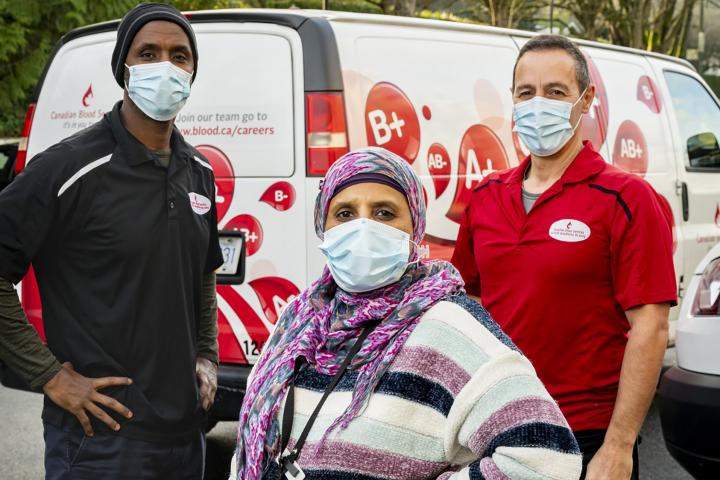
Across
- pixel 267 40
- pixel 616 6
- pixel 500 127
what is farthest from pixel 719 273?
pixel 616 6

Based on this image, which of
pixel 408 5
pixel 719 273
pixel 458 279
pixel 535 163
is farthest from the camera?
pixel 408 5

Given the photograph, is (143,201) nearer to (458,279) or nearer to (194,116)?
(458,279)

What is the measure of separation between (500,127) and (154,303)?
107 inches

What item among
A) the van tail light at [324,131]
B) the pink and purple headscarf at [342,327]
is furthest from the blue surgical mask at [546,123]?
the van tail light at [324,131]

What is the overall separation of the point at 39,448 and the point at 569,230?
4.12 meters

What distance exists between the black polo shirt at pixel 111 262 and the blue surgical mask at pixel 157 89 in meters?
0.12

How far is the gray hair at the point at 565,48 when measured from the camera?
3.04m

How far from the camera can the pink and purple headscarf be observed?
6.88 ft

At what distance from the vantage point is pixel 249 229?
4430mm

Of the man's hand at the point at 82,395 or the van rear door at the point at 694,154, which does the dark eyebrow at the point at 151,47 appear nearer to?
the man's hand at the point at 82,395

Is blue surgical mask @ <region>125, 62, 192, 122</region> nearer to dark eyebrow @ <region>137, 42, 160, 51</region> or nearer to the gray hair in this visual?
dark eyebrow @ <region>137, 42, 160, 51</region>

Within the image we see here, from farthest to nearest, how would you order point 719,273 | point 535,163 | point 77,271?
point 719,273, point 535,163, point 77,271

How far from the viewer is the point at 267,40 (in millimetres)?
4500

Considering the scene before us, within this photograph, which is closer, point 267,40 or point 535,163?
point 535,163
